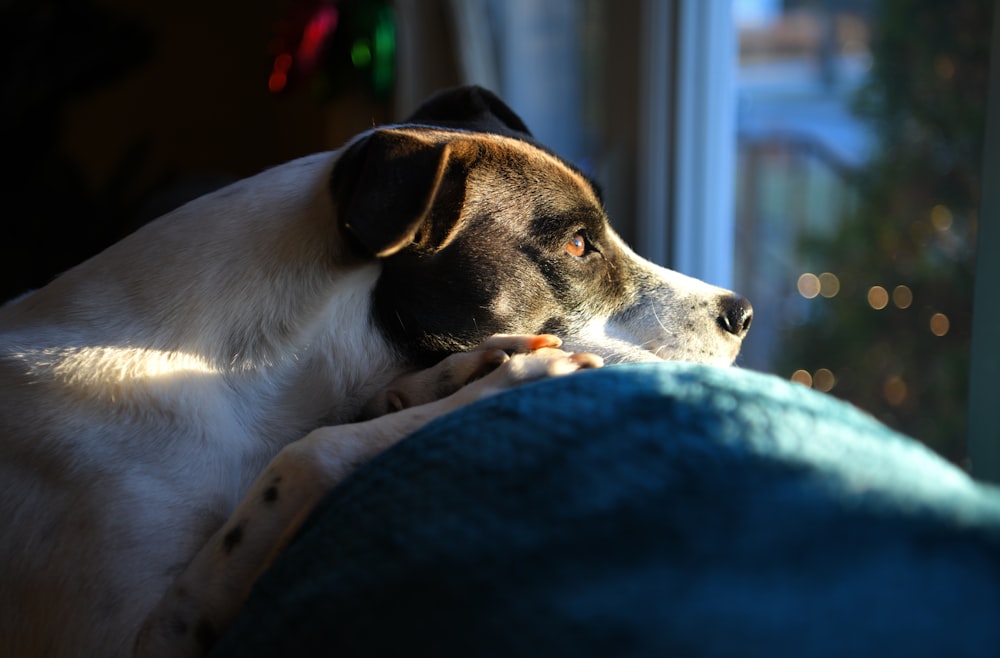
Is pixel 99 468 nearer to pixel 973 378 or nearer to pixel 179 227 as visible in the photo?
pixel 179 227

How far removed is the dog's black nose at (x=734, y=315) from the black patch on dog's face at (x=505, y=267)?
164mm

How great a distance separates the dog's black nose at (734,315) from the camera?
1.42m

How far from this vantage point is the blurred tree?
1726 millimetres

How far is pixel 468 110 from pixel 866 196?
1.05 metres

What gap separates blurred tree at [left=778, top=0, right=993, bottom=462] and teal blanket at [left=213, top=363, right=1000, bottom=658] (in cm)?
125

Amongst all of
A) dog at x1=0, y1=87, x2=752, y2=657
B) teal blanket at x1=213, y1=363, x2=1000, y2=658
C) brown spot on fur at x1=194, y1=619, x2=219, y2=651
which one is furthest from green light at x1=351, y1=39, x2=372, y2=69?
teal blanket at x1=213, y1=363, x2=1000, y2=658

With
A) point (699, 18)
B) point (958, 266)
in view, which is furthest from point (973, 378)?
point (699, 18)

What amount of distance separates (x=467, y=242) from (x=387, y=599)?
2.40 ft

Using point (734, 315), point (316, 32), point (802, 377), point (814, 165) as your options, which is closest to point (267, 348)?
point (734, 315)

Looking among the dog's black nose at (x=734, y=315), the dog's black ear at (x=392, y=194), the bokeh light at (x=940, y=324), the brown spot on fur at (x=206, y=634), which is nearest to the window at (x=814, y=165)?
the bokeh light at (x=940, y=324)

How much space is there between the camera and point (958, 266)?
178cm

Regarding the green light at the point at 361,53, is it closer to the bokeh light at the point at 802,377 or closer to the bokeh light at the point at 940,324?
the bokeh light at the point at 802,377

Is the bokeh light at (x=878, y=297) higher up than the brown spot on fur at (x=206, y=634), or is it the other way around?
the brown spot on fur at (x=206, y=634)

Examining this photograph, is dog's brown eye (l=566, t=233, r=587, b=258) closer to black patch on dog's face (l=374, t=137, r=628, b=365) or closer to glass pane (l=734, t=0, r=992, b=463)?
black patch on dog's face (l=374, t=137, r=628, b=365)
